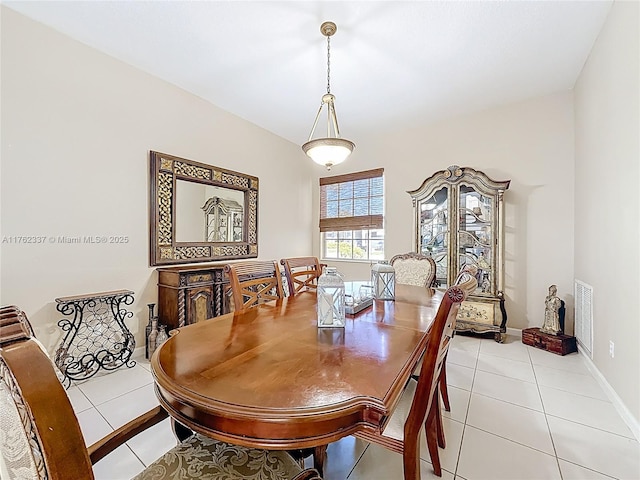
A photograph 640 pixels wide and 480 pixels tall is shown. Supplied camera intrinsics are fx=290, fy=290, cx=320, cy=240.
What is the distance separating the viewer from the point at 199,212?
348cm

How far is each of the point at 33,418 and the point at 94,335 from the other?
8.86 ft

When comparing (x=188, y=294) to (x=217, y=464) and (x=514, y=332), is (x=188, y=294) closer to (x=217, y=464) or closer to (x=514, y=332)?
(x=217, y=464)

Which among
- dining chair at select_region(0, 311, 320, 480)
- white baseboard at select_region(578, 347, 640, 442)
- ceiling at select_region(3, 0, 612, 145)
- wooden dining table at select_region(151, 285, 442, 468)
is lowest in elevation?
white baseboard at select_region(578, 347, 640, 442)

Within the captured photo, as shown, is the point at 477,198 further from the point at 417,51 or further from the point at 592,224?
the point at 417,51

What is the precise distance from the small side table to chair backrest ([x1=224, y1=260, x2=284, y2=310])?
1446 millimetres

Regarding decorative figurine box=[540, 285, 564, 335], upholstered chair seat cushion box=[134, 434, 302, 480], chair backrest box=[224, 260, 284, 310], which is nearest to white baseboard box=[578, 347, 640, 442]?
decorative figurine box=[540, 285, 564, 335]

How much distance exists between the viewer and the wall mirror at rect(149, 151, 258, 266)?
308cm

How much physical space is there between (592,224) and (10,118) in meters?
4.89

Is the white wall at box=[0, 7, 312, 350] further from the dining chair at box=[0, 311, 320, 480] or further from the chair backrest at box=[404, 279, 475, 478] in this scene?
the chair backrest at box=[404, 279, 475, 478]

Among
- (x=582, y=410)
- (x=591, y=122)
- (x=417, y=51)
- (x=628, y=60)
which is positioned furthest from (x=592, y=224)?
(x=417, y=51)

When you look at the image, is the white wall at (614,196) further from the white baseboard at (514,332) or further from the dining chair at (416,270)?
the dining chair at (416,270)

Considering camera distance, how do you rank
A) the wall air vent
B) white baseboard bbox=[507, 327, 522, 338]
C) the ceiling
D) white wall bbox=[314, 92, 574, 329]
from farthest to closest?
white baseboard bbox=[507, 327, 522, 338] < white wall bbox=[314, 92, 574, 329] < the wall air vent < the ceiling

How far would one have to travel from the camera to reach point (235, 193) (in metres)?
3.92

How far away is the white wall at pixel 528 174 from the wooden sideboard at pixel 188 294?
104 inches
